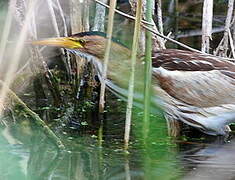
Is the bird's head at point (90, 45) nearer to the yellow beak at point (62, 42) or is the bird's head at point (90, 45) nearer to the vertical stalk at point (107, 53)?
the yellow beak at point (62, 42)

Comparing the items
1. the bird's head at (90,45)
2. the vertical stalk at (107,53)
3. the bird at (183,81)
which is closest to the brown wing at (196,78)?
the bird at (183,81)

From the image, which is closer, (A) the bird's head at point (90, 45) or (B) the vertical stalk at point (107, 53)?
(B) the vertical stalk at point (107, 53)

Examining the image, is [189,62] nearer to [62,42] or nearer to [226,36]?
[226,36]

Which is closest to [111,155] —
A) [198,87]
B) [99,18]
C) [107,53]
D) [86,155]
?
[86,155]

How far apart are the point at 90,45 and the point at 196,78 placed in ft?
1.89

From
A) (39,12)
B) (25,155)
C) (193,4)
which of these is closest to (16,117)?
(25,155)

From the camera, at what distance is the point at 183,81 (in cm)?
350

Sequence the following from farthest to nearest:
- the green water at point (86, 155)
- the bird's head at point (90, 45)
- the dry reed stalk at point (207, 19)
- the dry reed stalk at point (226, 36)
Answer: the dry reed stalk at point (226, 36) < the dry reed stalk at point (207, 19) < the bird's head at point (90, 45) < the green water at point (86, 155)

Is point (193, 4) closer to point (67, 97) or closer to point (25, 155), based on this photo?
point (67, 97)

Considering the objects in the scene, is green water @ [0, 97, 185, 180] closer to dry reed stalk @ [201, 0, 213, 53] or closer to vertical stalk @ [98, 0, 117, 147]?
vertical stalk @ [98, 0, 117, 147]

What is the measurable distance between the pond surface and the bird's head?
41 cm

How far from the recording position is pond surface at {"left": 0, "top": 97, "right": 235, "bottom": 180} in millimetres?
2947

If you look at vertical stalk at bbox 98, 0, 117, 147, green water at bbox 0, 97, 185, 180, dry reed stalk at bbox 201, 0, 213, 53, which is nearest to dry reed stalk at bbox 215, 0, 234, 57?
dry reed stalk at bbox 201, 0, 213, 53

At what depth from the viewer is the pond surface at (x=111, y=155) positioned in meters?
2.95
